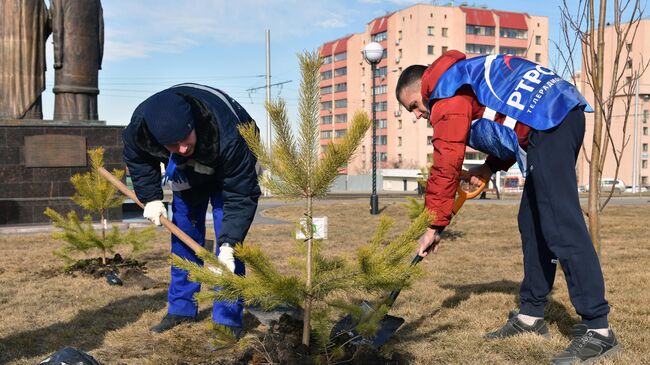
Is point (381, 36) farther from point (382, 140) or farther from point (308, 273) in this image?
point (308, 273)

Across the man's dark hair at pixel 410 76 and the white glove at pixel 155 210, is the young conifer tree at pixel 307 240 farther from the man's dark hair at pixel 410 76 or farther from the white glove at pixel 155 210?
the white glove at pixel 155 210

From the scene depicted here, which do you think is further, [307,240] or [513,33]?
[513,33]

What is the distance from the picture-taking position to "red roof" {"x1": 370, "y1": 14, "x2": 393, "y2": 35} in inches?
2398

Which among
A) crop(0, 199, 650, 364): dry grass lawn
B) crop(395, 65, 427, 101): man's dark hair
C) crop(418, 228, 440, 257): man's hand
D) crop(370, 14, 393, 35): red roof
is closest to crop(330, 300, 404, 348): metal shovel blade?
crop(0, 199, 650, 364): dry grass lawn

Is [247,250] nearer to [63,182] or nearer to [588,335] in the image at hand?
[588,335]

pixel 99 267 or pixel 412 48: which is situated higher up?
pixel 412 48

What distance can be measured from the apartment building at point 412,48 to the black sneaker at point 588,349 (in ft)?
168

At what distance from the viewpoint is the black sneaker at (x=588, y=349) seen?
109 inches

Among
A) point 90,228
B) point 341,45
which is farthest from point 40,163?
point 341,45

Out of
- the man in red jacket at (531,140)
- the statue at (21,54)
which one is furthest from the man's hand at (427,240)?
the statue at (21,54)

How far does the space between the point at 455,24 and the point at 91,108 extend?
175 feet

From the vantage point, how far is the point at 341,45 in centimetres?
6812

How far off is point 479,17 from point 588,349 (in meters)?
62.5

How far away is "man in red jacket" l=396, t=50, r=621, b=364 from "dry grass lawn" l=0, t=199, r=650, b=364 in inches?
11.3
